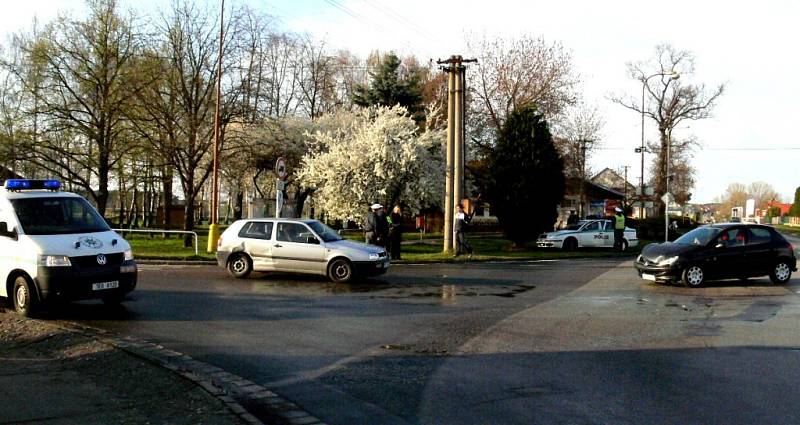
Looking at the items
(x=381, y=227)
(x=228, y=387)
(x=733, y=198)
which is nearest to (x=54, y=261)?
(x=228, y=387)

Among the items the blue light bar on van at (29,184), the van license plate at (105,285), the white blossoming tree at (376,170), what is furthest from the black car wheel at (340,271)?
the white blossoming tree at (376,170)

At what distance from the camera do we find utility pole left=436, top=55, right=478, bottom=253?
87.6 ft

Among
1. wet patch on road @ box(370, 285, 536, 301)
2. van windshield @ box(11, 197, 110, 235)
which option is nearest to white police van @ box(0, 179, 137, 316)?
van windshield @ box(11, 197, 110, 235)

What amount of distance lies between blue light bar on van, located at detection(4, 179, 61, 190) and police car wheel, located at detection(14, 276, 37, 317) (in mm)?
1674

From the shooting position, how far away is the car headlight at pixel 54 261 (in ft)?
34.9

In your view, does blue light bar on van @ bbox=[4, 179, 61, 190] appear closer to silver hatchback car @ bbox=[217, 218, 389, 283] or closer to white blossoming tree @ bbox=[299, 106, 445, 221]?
silver hatchback car @ bbox=[217, 218, 389, 283]

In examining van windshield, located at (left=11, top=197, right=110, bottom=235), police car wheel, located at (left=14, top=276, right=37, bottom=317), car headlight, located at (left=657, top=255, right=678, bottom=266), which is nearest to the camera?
Answer: police car wheel, located at (left=14, top=276, right=37, bottom=317)

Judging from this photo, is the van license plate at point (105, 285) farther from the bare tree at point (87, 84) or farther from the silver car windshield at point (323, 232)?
the bare tree at point (87, 84)

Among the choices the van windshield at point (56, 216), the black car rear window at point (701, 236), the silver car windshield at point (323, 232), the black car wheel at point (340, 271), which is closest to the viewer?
the van windshield at point (56, 216)

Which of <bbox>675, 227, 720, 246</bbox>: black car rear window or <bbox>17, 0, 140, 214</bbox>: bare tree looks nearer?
<bbox>675, 227, 720, 246</bbox>: black car rear window

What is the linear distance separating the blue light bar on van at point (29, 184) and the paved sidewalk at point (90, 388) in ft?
12.3

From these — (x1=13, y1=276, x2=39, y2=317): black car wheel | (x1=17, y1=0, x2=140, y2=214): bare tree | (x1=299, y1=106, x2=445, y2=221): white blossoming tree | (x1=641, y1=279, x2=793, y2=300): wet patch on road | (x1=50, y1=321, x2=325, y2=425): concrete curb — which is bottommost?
(x1=50, y1=321, x2=325, y2=425): concrete curb

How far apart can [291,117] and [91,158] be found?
15.2m

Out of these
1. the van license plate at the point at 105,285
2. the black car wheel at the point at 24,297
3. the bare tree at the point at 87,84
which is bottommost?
the black car wheel at the point at 24,297
